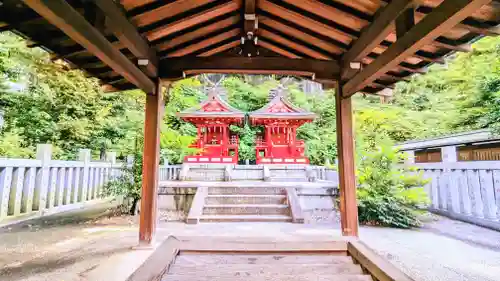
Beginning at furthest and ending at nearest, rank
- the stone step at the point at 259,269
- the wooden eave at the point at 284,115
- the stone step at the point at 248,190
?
1. the wooden eave at the point at 284,115
2. the stone step at the point at 248,190
3. the stone step at the point at 259,269

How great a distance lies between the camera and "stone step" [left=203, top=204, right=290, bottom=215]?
5.56 metres

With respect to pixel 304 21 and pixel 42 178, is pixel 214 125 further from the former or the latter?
pixel 304 21

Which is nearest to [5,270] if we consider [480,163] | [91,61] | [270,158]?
[91,61]

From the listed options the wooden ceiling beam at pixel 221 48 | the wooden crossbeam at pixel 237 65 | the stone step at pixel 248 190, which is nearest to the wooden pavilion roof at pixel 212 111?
the stone step at pixel 248 190

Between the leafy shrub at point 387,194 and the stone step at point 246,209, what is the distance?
1522 millimetres

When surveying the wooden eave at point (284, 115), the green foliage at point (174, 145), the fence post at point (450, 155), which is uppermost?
the wooden eave at point (284, 115)

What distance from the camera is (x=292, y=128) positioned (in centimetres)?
1416

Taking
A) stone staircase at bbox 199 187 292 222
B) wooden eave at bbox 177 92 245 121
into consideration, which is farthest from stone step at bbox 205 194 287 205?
wooden eave at bbox 177 92 245 121

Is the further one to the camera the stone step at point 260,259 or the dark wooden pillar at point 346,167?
the dark wooden pillar at point 346,167

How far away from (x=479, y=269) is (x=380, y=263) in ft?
4.26

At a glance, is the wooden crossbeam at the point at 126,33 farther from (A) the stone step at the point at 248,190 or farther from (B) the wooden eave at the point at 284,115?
(B) the wooden eave at the point at 284,115

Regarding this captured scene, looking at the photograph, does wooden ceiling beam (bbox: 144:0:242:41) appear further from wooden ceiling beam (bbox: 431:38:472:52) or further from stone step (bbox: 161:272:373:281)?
stone step (bbox: 161:272:373:281)

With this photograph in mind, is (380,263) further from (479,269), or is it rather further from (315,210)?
(315,210)

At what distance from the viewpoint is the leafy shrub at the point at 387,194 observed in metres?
4.63
